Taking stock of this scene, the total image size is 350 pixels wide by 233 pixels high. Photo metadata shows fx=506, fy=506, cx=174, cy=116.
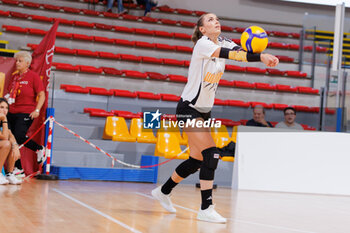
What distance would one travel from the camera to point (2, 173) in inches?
270

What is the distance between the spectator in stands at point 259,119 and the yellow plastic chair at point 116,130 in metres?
2.19

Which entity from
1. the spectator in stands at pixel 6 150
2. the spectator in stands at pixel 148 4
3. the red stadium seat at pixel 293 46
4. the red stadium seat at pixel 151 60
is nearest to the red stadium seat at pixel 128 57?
the red stadium seat at pixel 151 60

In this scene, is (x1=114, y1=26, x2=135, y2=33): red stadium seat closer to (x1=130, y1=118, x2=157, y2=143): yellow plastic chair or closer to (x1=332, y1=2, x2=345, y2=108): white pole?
(x1=130, y1=118, x2=157, y2=143): yellow plastic chair

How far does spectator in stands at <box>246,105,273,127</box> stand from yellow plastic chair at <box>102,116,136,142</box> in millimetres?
2192

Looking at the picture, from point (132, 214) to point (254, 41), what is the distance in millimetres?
1723

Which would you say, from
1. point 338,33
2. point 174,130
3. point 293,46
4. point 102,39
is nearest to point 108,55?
point 102,39

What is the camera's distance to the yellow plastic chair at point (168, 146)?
8555 mm

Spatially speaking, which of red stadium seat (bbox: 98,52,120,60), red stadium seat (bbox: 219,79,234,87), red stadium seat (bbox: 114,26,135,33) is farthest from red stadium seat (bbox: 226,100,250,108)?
red stadium seat (bbox: 114,26,135,33)

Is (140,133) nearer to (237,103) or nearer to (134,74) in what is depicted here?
(134,74)

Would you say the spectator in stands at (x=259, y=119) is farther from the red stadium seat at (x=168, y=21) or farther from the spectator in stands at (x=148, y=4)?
the spectator in stands at (x=148, y=4)

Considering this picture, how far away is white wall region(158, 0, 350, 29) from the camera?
648 inches

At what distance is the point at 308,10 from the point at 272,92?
540 centimetres

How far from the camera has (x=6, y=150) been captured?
6.47 m

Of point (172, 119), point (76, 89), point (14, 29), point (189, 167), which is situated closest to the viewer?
point (189, 167)
